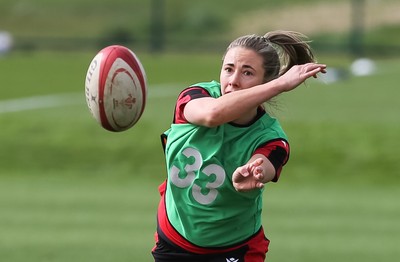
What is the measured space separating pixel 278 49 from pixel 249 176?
836 millimetres

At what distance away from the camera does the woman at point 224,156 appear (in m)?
5.50

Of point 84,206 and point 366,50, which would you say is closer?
point 84,206

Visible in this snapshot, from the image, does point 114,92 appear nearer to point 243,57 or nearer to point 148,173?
point 243,57

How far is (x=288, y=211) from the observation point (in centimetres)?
1362

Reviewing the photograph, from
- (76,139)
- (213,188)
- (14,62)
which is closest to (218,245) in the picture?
(213,188)

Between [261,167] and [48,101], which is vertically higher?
[261,167]

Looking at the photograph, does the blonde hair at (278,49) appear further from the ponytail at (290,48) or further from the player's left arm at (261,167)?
the player's left arm at (261,167)

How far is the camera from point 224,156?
Answer: 5.65m

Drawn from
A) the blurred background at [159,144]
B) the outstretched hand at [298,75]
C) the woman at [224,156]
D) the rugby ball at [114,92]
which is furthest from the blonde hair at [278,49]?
the rugby ball at [114,92]

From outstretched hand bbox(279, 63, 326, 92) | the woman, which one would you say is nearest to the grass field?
the woman

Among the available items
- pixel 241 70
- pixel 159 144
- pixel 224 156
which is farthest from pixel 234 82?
pixel 159 144

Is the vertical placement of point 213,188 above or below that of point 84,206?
above

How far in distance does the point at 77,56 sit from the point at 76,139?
41.5 ft

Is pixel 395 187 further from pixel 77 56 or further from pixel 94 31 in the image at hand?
pixel 94 31
